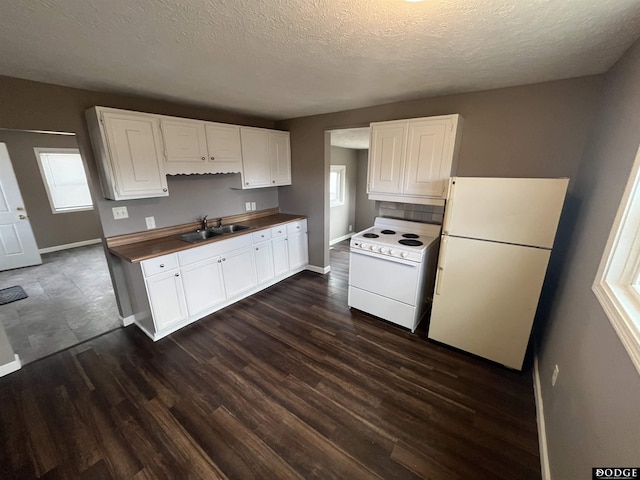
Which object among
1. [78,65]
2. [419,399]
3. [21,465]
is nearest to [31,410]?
[21,465]

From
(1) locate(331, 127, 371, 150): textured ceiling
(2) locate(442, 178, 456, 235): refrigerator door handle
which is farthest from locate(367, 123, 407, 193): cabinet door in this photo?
(2) locate(442, 178, 456, 235): refrigerator door handle

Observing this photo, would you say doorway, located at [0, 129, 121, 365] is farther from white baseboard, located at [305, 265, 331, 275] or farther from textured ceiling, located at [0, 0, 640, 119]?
white baseboard, located at [305, 265, 331, 275]

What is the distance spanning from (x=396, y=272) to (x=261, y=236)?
178 centimetres

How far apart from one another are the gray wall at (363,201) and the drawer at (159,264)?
445cm

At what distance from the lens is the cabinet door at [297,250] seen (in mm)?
3823

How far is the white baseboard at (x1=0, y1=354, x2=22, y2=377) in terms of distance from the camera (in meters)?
2.07

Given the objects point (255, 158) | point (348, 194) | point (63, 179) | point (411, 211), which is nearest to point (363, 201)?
point (348, 194)

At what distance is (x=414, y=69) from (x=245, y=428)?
2755 millimetres

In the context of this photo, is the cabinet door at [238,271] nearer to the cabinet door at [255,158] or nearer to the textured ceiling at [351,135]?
the cabinet door at [255,158]

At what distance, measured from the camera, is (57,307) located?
3.09m

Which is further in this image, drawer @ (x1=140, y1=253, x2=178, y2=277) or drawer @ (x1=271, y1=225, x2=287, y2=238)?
drawer @ (x1=271, y1=225, x2=287, y2=238)

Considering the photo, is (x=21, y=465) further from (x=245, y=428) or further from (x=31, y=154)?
(x=31, y=154)

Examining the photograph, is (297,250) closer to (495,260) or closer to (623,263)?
(495,260)

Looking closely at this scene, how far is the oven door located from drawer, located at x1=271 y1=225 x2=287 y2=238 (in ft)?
4.12
